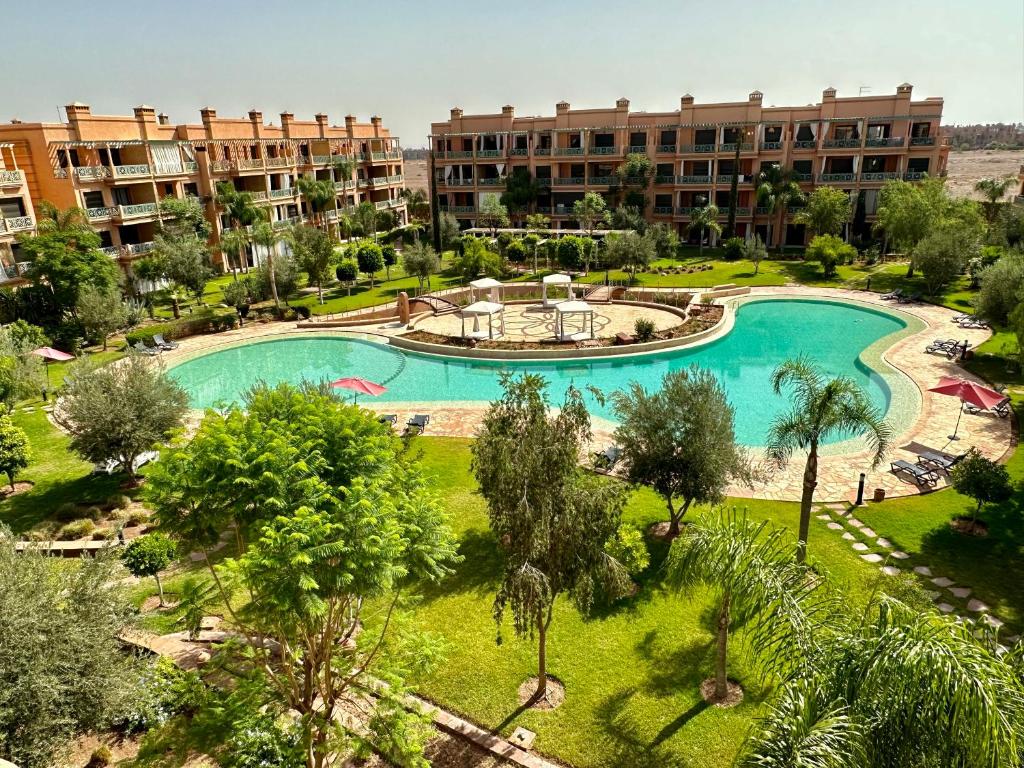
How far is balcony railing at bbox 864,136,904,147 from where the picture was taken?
5644cm

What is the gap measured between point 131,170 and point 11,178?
8.58 metres

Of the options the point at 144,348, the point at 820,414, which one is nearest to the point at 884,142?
the point at 820,414

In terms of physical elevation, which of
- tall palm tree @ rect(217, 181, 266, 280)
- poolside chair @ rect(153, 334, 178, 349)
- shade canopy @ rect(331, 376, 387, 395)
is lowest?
poolside chair @ rect(153, 334, 178, 349)

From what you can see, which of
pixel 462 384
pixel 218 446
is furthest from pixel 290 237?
pixel 218 446

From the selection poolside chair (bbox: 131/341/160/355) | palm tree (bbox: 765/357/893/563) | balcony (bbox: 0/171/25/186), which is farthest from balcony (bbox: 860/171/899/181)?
balcony (bbox: 0/171/25/186)

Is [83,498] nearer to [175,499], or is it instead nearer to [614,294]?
[175,499]

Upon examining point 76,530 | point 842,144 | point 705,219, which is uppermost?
point 842,144

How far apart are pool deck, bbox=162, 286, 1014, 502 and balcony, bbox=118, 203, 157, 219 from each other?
542 inches

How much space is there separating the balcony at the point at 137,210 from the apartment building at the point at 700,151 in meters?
24.0

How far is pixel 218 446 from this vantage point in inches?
351

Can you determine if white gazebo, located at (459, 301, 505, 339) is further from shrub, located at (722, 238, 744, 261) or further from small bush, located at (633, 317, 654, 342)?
shrub, located at (722, 238, 744, 261)

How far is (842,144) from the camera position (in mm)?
57781

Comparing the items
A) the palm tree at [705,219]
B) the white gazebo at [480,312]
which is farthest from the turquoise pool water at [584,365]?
the palm tree at [705,219]

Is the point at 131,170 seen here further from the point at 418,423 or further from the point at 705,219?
the point at 705,219
